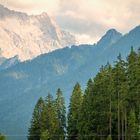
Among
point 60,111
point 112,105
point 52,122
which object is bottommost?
point 112,105

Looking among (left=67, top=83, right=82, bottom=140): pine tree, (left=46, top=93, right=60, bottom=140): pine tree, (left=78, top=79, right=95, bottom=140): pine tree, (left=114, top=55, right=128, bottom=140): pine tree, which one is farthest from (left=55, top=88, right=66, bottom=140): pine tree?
(left=114, top=55, right=128, bottom=140): pine tree

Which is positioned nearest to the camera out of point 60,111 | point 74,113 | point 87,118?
point 87,118

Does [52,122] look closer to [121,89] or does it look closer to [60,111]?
[60,111]

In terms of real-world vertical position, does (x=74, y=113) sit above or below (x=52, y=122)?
above

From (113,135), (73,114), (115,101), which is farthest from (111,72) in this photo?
(73,114)

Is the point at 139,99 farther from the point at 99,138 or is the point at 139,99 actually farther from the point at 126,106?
the point at 99,138

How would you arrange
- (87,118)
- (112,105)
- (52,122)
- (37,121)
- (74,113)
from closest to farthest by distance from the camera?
(112,105)
(87,118)
(74,113)
(52,122)
(37,121)

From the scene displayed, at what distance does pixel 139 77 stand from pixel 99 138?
13.1 m

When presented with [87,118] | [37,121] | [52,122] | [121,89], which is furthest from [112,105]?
[37,121]

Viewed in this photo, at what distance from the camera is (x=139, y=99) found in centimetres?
8456

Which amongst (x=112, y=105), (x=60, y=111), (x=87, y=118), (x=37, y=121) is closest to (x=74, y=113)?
(x=87, y=118)

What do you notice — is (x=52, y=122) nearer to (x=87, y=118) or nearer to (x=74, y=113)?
(x=74, y=113)

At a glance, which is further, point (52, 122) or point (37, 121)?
point (37, 121)

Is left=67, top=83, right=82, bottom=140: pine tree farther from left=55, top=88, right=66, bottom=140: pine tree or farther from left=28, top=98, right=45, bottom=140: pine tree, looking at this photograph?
left=28, top=98, right=45, bottom=140: pine tree
